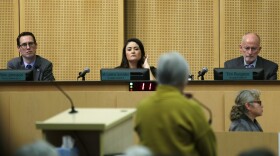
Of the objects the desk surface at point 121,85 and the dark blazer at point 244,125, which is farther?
the desk surface at point 121,85

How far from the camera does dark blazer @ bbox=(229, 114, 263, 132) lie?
23.8 ft

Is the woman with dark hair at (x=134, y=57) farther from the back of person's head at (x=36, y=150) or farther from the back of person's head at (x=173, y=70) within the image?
the back of person's head at (x=36, y=150)

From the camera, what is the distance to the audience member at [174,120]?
15.2ft

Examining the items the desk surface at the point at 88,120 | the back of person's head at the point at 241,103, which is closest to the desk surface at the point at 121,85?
the back of person's head at the point at 241,103

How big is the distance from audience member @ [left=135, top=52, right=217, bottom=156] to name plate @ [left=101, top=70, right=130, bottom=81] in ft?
12.2

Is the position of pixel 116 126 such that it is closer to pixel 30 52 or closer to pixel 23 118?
pixel 23 118

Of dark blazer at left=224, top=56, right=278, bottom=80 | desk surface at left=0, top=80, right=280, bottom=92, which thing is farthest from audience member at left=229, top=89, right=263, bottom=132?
dark blazer at left=224, top=56, right=278, bottom=80

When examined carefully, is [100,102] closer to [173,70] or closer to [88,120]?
[88,120]

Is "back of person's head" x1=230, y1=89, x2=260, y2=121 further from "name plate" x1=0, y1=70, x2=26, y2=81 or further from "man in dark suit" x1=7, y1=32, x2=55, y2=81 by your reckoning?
"man in dark suit" x1=7, y1=32, x2=55, y2=81

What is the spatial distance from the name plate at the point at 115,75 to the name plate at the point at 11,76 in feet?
2.94

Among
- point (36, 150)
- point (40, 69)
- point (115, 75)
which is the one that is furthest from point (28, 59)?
point (36, 150)

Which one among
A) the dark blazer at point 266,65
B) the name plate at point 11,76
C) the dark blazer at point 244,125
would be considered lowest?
the dark blazer at point 244,125

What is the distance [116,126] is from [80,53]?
22.4 feet

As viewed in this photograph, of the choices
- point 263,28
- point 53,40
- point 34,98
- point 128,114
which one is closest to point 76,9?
point 53,40
